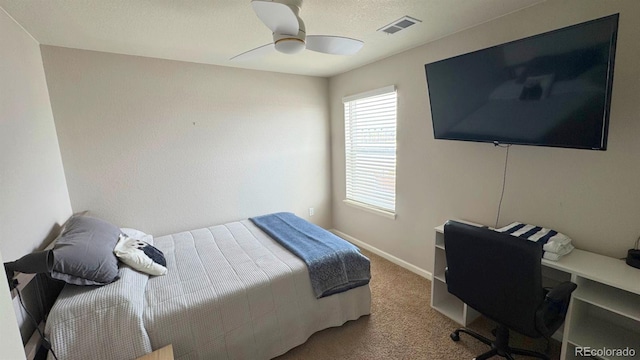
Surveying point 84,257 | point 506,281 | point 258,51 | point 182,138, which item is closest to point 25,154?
point 84,257

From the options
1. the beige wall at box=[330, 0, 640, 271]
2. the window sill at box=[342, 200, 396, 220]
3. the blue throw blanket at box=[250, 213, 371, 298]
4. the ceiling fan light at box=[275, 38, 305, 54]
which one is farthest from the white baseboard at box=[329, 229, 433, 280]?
the ceiling fan light at box=[275, 38, 305, 54]

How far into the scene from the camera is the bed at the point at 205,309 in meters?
1.46

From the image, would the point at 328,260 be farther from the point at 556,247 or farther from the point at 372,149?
A: the point at 372,149

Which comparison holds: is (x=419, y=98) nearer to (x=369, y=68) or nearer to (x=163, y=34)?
(x=369, y=68)

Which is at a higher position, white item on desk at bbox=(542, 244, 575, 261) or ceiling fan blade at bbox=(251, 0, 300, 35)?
ceiling fan blade at bbox=(251, 0, 300, 35)

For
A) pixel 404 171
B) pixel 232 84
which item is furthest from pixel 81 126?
pixel 404 171

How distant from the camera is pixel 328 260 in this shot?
84.8 inches

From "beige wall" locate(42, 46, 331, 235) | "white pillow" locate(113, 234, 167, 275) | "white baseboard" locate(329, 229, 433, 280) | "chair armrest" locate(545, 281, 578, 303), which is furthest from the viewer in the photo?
"white baseboard" locate(329, 229, 433, 280)

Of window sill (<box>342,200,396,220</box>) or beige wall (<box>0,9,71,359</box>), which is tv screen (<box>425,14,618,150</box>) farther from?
beige wall (<box>0,9,71,359</box>)

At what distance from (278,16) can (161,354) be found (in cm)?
190

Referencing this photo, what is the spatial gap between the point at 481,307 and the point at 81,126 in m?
3.55

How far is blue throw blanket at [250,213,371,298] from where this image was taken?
6.85ft

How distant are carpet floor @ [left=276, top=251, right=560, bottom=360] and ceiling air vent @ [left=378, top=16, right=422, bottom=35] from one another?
93.9 inches

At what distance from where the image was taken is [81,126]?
2529mm
